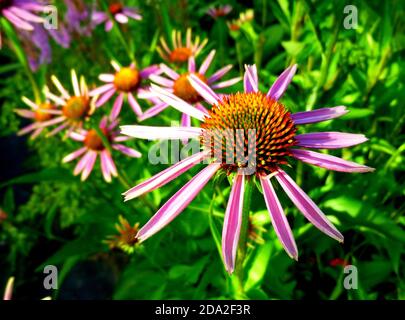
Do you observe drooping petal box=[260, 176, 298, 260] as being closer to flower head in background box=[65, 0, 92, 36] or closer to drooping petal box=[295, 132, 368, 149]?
drooping petal box=[295, 132, 368, 149]

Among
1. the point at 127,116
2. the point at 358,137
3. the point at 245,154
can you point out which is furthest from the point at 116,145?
the point at 358,137

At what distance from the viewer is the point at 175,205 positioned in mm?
760

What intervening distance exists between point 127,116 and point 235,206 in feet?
4.08

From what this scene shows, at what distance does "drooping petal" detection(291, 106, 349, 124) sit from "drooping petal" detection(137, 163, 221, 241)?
10.4 inches

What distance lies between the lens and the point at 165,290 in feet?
4.61

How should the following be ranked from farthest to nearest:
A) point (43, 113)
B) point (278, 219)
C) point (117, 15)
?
point (117, 15) → point (43, 113) → point (278, 219)

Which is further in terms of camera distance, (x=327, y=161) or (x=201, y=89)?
(x=201, y=89)

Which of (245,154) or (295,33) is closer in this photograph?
(245,154)

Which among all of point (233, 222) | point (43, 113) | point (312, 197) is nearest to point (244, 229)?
point (233, 222)

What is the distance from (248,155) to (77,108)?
765 millimetres

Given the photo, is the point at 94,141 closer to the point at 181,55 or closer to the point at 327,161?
the point at 181,55

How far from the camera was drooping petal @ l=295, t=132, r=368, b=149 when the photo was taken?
2.66 feet

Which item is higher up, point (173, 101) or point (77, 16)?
point (77, 16)
